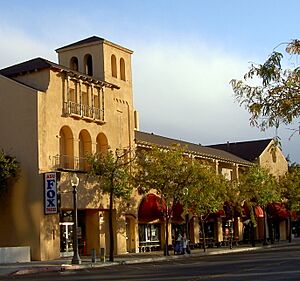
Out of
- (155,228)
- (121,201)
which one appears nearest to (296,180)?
(155,228)

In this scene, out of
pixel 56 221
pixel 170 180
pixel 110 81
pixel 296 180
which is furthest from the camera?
pixel 296 180

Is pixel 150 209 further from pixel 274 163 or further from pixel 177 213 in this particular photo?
pixel 274 163

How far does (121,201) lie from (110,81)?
9.42 m

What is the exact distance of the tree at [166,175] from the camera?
4709 centimetres

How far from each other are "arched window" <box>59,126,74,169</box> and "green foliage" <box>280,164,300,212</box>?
1219 inches

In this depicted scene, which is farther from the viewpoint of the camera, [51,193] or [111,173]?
[51,193]

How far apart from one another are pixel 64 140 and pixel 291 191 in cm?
3250

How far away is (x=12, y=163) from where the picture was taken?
42500 millimetres

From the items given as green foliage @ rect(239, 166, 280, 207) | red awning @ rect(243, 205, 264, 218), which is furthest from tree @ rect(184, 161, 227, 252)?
red awning @ rect(243, 205, 264, 218)

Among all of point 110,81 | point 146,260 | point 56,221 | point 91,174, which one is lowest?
point 146,260

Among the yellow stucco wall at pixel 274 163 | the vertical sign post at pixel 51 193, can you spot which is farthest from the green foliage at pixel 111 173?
the yellow stucco wall at pixel 274 163

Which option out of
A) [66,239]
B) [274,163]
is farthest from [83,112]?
[274,163]

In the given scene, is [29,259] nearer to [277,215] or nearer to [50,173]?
[50,173]

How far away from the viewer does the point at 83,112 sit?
4728 cm
